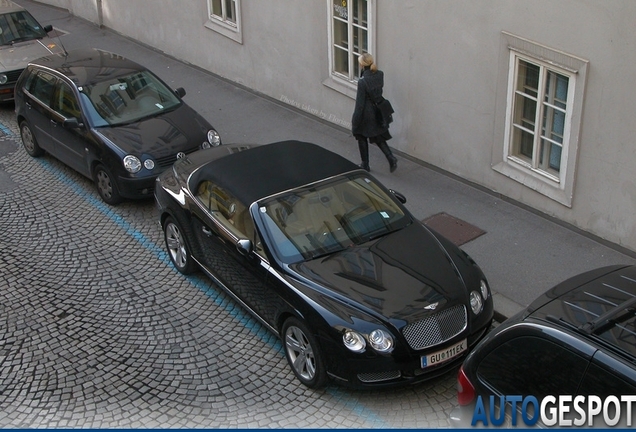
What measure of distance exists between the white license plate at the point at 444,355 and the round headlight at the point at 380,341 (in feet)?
1.10

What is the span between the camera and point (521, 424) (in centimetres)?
531

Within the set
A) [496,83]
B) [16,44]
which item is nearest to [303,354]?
[496,83]

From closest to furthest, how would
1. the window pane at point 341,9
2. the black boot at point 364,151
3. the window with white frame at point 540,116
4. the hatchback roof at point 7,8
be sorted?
the window with white frame at point 540,116 < the black boot at point 364,151 < the window pane at point 341,9 < the hatchback roof at point 7,8

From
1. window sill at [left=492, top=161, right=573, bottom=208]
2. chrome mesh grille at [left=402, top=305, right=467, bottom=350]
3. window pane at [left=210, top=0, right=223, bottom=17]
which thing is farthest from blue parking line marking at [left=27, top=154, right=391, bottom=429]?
window pane at [left=210, top=0, right=223, bottom=17]

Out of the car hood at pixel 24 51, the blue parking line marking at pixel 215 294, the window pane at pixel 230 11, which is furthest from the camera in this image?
Result: the window pane at pixel 230 11

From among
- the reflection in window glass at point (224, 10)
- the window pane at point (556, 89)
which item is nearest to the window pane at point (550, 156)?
the window pane at point (556, 89)

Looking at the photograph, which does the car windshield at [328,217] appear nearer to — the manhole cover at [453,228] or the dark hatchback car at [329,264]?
the dark hatchback car at [329,264]

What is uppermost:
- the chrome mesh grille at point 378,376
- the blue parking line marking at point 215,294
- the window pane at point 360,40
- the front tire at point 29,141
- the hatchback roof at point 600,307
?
the hatchback roof at point 600,307

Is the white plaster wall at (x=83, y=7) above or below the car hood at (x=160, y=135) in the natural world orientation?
below

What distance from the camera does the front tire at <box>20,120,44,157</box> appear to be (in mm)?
13000

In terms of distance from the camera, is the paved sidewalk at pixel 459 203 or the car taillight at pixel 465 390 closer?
the car taillight at pixel 465 390

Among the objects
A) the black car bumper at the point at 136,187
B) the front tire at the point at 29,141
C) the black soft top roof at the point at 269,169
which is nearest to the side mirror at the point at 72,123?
the black car bumper at the point at 136,187

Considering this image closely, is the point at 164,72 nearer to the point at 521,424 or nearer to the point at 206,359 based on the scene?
the point at 206,359

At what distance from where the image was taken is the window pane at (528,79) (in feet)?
33.3
